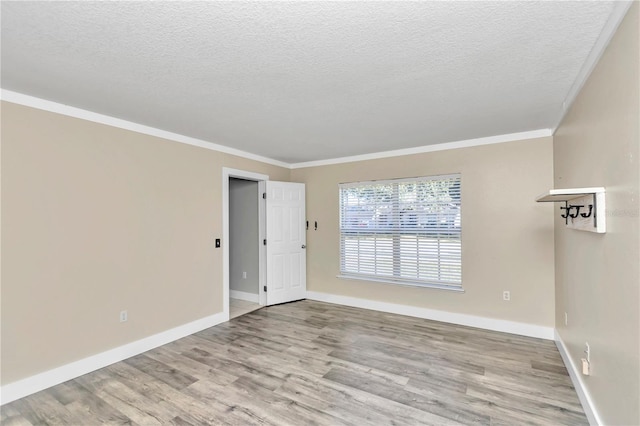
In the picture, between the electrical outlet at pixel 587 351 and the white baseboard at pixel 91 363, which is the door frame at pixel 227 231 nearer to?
the white baseboard at pixel 91 363

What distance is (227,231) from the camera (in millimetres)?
4090

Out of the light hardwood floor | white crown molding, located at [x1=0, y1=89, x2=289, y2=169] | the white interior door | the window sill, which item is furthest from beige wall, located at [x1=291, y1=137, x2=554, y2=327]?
white crown molding, located at [x1=0, y1=89, x2=289, y2=169]

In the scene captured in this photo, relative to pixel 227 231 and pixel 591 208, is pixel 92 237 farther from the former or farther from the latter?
pixel 591 208

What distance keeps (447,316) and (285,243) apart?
2.59m

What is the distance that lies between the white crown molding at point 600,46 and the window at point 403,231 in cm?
171

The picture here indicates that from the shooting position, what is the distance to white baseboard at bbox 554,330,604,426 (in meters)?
1.86

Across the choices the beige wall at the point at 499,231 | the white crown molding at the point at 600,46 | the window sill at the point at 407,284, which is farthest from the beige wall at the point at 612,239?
the window sill at the point at 407,284

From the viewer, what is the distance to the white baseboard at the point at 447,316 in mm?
3396

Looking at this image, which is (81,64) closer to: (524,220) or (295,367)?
(295,367)

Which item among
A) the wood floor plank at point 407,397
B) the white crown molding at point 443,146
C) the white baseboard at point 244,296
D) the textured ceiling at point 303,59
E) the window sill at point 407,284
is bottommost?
the wood floor plank at point 407,397

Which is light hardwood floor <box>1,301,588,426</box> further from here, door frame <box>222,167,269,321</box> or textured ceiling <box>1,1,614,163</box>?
textured ceiling <box>1,1,614,163</box>

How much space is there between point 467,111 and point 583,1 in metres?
1.40

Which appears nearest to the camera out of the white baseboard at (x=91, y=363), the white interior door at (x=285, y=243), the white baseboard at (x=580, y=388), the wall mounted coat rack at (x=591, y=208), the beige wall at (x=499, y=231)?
the wall mounted coat rack at (x=591, y=208)

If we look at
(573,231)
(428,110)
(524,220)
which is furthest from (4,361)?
(524,220)
